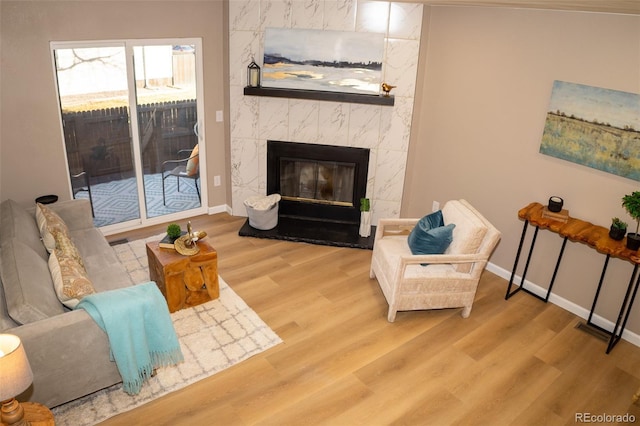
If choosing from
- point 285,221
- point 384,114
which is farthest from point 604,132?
point 285,221

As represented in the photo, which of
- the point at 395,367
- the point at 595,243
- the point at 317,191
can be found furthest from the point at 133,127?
the point at 595,243

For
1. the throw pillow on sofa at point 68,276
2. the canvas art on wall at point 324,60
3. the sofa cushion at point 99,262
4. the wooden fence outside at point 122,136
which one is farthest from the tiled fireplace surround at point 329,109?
the throw pillow on sofa at point 68,276

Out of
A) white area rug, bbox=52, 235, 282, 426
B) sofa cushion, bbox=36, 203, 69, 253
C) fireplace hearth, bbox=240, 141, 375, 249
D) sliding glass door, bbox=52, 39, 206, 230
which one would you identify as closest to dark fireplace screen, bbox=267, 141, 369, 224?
fireplace hearth, bbox=240, 141, 375, 249

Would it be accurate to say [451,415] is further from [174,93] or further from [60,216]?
[174,93]

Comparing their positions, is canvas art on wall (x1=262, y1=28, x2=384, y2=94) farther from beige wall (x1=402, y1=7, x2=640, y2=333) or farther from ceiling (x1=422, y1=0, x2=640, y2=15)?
ceiling (x1=422, y1=0, x2=640, y2=15)

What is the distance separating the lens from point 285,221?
599 cm

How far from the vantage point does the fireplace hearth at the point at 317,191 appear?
18.6 ft

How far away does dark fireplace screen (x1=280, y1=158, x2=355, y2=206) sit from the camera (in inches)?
230

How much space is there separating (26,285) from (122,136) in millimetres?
2627

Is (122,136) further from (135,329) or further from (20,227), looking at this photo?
(135,329)

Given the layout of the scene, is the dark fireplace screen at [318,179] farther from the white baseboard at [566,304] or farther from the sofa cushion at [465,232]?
the white baseboard at [566,304]

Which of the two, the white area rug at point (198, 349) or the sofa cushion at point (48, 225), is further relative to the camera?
the sofa cushion at point (48, 225)

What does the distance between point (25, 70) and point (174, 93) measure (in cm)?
151

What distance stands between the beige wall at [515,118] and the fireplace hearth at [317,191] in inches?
28.3
